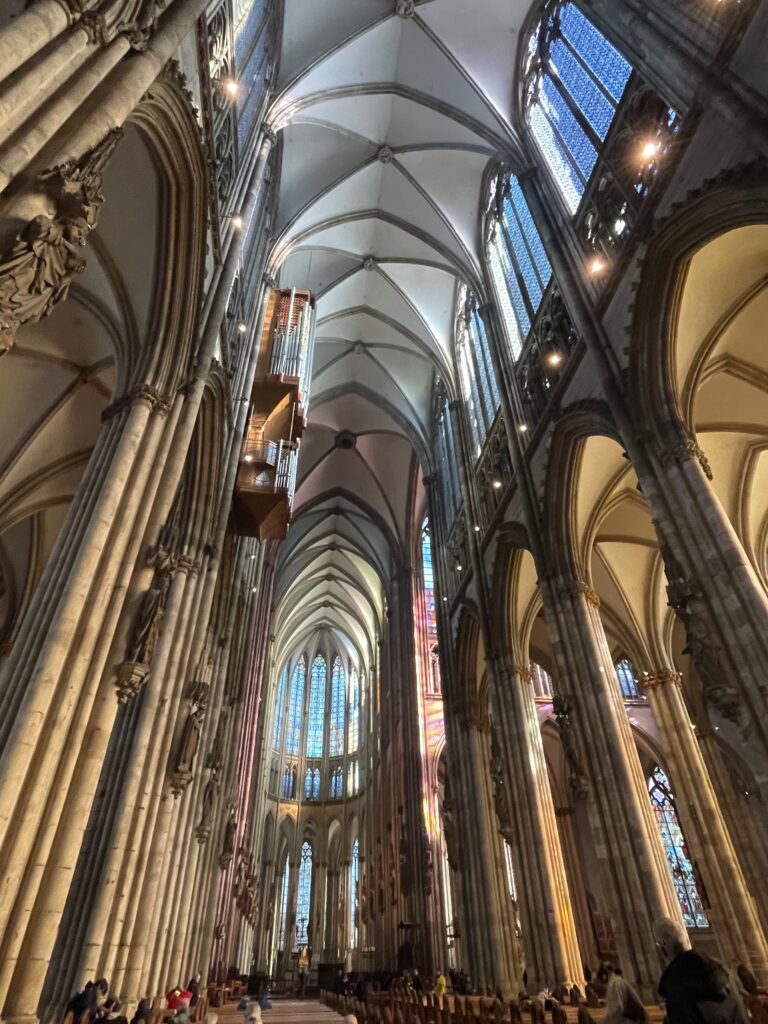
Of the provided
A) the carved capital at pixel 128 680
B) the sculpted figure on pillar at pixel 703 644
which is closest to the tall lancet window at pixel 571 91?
the sculpted figure on pillar at pixel 703 644

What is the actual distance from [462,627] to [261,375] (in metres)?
8.64

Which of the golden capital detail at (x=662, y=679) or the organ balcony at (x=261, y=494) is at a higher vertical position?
the organ balcony at (x=261, y=494)

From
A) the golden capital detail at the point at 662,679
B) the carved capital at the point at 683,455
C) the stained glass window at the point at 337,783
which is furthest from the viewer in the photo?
the stained glass window at the point at 337,783

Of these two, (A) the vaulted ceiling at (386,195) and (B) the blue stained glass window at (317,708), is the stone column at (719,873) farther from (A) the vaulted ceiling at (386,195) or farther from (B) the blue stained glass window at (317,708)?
(B) the blue stained glass window at (317,708)

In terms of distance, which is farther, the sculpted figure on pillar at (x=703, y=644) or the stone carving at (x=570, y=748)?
the stone carving at (x=570, y=748)

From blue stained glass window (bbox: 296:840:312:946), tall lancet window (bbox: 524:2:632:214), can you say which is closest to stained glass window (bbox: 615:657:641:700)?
tall lancet window (bbox: 524:2:632:214)

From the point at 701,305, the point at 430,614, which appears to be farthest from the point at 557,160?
the point at 430,614

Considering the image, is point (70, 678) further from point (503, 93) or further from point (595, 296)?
point (503, 93)

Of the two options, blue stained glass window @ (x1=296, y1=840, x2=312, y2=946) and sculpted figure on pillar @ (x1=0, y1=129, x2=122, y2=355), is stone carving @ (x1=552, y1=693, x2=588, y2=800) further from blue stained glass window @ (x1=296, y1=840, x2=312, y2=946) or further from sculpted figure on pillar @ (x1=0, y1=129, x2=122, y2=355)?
blue stained glass window @ (x1=296, y1=840, x2=312, y2=946)

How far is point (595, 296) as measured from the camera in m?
10.3

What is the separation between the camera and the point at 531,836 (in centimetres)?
1150

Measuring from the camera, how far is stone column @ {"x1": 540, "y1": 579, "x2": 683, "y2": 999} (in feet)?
26.3

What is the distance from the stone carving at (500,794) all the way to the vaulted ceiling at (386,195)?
11607 millimetres

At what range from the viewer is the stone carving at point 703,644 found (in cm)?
621
